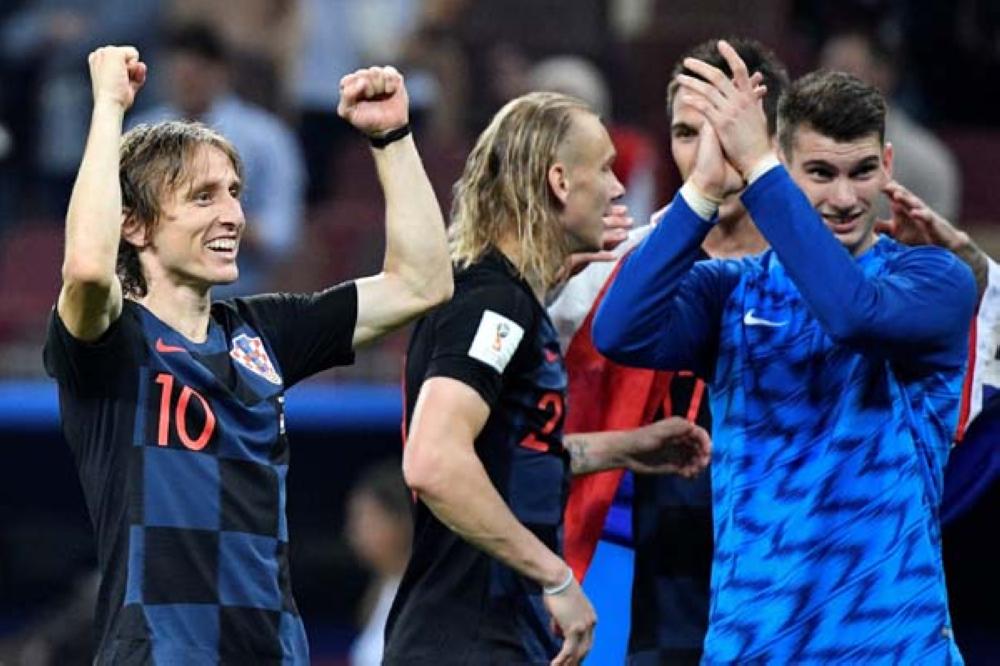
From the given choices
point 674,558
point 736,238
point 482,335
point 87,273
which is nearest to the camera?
point 87,273

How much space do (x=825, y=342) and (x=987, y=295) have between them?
932mm

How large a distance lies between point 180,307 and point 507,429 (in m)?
0.77

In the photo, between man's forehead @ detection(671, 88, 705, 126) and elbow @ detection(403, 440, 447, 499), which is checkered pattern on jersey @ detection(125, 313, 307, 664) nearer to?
elbow @ detection(403, 440, 447, 499)

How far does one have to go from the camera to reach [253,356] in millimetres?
4254

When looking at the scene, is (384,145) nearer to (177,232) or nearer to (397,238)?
(397,238)

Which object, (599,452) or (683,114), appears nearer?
(599,452)

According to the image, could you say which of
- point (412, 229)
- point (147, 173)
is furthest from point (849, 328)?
point (147, 173)

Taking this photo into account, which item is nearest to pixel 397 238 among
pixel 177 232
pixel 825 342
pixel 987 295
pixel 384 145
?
pixel 384 145

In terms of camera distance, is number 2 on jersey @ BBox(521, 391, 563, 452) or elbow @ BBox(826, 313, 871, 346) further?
number 2 on jersey @ BBox(521, 391, 563, 452)

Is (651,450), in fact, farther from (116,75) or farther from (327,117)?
(327,117)

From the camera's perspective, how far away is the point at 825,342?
4340 mm

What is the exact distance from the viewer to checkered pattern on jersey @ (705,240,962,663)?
4.24 meters

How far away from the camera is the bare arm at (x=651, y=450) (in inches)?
191

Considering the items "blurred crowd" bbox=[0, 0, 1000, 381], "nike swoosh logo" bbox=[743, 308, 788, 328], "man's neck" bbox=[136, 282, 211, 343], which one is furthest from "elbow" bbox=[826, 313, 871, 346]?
"blurred crowd" bbox=[0, 0, 1000, 381]
